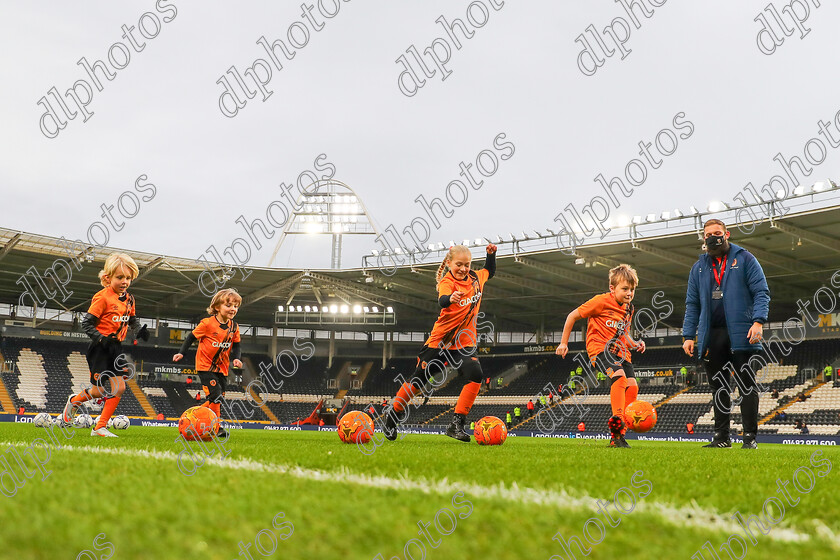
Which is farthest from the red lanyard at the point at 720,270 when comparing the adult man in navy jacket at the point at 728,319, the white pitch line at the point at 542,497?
the white pitch line at the point at 542,497

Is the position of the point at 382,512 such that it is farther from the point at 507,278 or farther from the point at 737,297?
the point at 507,278

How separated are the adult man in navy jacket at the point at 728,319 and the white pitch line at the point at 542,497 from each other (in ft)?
16.1

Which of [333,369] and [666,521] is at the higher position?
[666,521]

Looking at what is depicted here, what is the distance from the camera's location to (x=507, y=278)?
31.8 m

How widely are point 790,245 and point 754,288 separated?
67.9 feet

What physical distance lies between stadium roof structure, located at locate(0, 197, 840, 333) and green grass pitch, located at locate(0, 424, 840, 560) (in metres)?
22.0

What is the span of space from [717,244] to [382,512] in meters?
6.23

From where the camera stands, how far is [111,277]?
7.57 metres

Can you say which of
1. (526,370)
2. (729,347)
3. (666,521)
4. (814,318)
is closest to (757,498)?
(666,521)

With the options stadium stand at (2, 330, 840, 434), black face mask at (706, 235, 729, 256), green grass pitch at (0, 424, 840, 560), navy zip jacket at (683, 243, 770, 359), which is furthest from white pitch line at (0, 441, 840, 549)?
stadium stand at (2, 330, 840, 434)

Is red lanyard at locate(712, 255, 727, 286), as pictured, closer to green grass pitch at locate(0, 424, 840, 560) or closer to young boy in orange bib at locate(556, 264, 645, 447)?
young boy in orange bib at locate(556, 264, 645, 447)

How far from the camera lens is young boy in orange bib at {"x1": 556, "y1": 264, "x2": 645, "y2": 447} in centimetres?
734

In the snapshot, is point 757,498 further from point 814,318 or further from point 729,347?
point 814,318

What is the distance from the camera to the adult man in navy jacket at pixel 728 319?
6.88 meters
